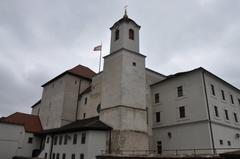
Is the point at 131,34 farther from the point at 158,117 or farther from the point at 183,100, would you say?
the point at 158,117

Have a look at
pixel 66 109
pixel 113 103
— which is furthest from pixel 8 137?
pixel 113 103

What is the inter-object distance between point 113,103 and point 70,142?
22.0 ft

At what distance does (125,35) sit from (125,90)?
25.3 feet

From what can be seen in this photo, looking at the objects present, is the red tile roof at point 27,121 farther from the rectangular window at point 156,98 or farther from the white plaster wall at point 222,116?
the white plaster wall at point 222,116

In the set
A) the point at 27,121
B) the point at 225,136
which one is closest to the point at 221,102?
the point at 225,136

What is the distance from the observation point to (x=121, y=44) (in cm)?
2725

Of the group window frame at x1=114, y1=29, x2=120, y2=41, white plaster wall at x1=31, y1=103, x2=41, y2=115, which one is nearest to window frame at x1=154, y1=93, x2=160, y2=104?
window frame at x1=114, y1=29, x2=120, y2=41

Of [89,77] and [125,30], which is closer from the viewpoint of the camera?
[125,30]

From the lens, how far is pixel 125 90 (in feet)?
80.9

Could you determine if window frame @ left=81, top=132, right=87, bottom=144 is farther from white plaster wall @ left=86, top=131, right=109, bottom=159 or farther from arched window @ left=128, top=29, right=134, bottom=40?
arched window @ left=128, top=29, right=134, bottom=40

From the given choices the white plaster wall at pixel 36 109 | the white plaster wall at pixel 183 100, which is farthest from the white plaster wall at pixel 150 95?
the white plaster wall at pixel 36 109

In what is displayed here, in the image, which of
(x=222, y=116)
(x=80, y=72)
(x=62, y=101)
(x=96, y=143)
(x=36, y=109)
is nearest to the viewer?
(x=96, y=143)

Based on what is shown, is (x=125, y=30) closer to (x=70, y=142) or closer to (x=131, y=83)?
(x=131, y=83)

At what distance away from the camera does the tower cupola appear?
1080 inches
